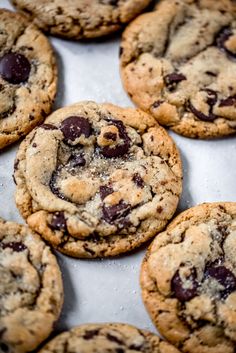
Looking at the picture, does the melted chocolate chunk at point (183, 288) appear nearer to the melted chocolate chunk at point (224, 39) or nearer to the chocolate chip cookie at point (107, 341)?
the chocolate chip cookie at point (107, 341)

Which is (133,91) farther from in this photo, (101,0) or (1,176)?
(1,176)

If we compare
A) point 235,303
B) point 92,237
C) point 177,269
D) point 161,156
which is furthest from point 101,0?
point 235,303

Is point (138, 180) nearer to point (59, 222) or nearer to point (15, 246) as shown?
point (59, 222)

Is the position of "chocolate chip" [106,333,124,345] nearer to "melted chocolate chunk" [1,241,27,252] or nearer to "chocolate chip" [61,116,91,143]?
"melted chocolate chunk" [1,241,27,252]

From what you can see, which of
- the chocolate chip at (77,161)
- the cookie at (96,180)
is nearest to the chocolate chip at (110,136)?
the cookie at (96,180)

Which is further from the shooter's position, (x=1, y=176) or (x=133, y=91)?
(x=133, y=91)

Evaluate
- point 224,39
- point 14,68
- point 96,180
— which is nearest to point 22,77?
point 14,68

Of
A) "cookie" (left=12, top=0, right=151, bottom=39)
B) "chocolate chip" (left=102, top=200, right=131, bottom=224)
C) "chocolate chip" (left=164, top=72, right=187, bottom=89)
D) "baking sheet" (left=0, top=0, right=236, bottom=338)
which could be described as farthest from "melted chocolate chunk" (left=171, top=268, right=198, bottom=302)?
"cookie" (left=12, top=0, right=151, bottom=39)
